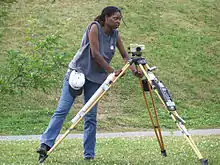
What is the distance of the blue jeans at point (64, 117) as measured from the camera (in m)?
7.04

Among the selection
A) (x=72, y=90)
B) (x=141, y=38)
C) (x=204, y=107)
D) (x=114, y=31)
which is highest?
(x=114, y=31)

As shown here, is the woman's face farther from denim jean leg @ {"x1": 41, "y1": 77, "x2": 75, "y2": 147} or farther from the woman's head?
denim jean leg @ {"x1": 41, "y1": 77, "x2": 75, "y2": 147}

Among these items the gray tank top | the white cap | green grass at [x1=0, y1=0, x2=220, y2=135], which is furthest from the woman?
green grass at [x1=0, y1=0, x2=220, y2=135]

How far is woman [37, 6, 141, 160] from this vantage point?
6.88m

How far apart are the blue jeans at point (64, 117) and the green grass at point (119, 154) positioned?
24cm

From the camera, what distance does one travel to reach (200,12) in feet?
74.3

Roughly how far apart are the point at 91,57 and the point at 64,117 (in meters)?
0.79

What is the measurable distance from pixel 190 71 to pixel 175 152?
1086cm

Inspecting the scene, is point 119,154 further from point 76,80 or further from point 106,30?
point 106,30

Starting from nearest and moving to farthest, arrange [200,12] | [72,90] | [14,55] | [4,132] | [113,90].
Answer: [72,90] < [14,55] < [4,132] < [113,90] < [200,12]

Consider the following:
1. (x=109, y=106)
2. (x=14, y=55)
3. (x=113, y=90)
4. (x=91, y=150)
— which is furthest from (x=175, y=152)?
(x=113, y=90)

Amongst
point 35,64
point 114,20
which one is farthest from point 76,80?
point 35,64

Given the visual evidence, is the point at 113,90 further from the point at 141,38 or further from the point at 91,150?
the point at 91,150

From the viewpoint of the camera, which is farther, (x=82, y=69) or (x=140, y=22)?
(x=140, y=22)
